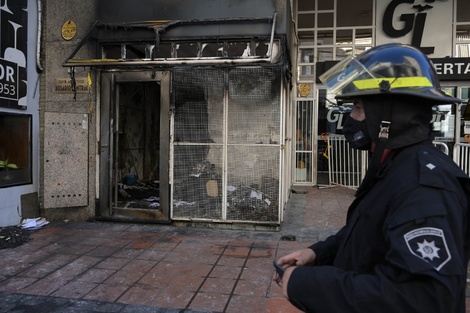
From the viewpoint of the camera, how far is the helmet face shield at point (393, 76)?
53.0 inches

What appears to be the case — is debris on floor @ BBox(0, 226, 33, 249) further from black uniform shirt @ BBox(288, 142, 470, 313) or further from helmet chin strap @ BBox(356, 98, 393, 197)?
helmet chin strap @ BBox(356, 98, 393, 197)

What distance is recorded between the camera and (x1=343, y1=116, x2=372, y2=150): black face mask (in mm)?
1485

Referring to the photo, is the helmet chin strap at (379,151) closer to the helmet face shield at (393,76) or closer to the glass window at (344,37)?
the helmet face shield at (393,76)

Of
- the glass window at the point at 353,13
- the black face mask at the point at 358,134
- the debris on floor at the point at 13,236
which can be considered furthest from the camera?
the glass window at the point at 353,13

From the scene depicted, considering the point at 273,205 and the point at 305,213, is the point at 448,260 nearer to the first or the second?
the point at 273,205

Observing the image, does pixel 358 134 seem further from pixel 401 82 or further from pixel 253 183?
pixel 253 183

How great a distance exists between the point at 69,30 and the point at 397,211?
696cm

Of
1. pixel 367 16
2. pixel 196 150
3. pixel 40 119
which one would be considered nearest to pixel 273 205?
pixel 196 150

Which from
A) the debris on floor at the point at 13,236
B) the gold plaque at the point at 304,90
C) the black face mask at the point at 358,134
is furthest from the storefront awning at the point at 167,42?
the black face mask at the point at 358,134

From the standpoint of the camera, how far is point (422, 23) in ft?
32.9

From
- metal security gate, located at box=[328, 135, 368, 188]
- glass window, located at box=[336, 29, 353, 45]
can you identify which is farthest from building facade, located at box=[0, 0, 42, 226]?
glass window, located at box=[336, 29, 353, 45]

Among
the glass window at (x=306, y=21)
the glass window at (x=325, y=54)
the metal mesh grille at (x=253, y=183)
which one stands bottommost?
the metal mesh grille at (x=253, y=183)

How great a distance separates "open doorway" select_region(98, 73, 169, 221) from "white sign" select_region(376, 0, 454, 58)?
648 centimetres

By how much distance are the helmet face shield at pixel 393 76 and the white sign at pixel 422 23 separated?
9.68 meters
